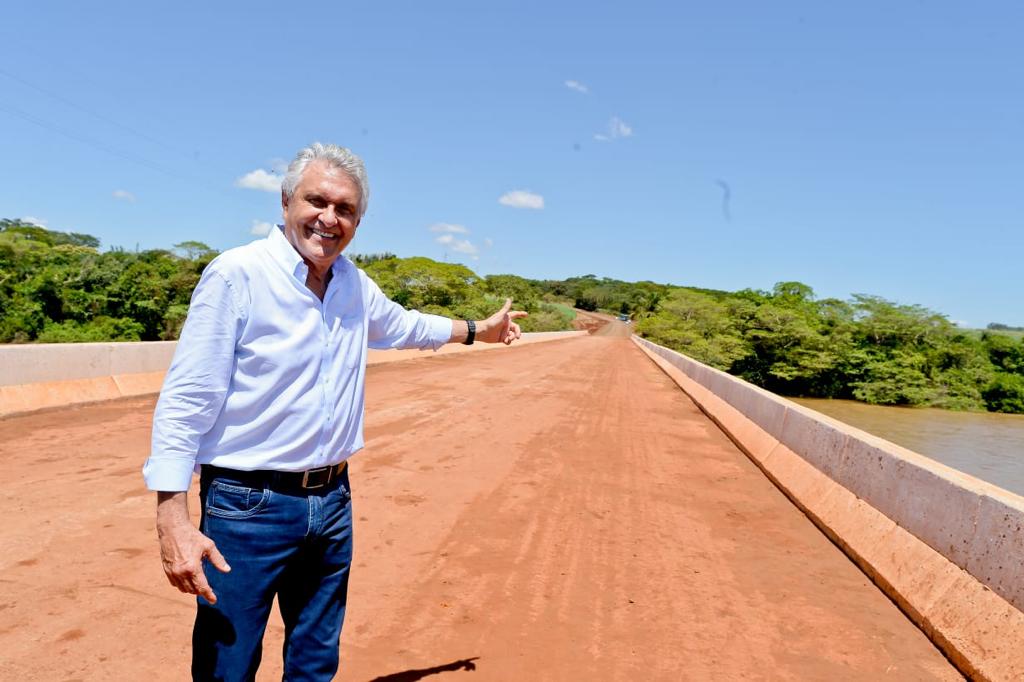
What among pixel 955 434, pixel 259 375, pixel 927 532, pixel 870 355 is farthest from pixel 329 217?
pixel 870 355

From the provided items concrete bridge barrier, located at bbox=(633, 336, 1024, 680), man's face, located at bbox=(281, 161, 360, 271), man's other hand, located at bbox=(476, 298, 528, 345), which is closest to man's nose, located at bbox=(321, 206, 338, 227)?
man's face, located at bbox=(281, 161, 360, 271)

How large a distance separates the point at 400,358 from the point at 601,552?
1422 cm

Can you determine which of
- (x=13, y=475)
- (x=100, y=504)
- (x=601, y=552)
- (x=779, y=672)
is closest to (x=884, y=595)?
(x=779, y=672)

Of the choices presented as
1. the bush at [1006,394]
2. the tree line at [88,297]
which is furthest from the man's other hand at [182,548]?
the bush at [1006,394]

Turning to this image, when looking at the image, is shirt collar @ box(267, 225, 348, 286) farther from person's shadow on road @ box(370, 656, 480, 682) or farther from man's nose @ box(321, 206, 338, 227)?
person's shadow on road @ box(370, 656, 480, 682)

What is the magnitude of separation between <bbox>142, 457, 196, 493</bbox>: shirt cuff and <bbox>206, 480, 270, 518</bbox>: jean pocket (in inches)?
5.2

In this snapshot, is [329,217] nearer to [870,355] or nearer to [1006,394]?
[870,355]

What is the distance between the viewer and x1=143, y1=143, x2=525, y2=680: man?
167cm

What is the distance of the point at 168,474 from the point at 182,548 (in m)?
0.22

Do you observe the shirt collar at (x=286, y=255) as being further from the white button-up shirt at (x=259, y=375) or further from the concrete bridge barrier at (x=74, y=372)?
the concrete bridge barrier at (x=74, y=372)

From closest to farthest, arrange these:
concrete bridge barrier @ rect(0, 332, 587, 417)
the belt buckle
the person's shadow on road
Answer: the belt buckle, the person's shadow on road, concrete bridge barrier @ rect(0, 332, 587, 417)

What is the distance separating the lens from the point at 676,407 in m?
12.3

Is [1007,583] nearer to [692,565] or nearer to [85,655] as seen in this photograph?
[692,565]

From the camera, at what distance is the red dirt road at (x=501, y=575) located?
2896 millimetres
